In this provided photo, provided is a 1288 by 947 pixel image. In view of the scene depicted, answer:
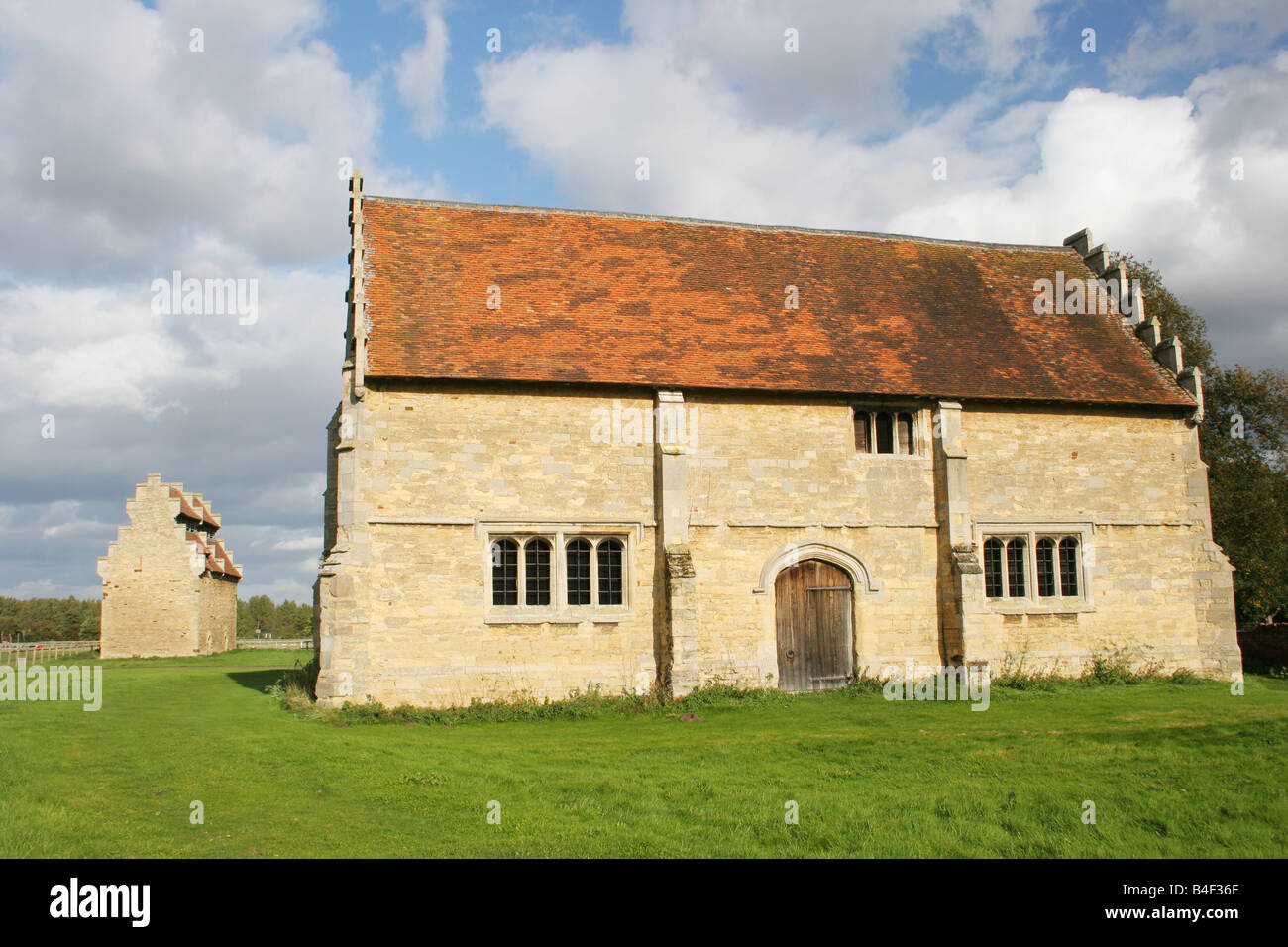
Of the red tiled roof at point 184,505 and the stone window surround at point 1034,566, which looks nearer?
the stone window surround at point 1034,566

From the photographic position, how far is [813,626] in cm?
1988

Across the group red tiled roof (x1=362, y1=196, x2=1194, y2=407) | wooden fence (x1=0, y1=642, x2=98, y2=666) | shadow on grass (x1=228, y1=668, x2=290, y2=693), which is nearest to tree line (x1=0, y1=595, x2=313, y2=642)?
wooden fence (x1=0, y1=642, x2=98, y2=666)

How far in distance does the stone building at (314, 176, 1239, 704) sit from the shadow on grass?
4.79m

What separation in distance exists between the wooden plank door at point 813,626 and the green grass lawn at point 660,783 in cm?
227

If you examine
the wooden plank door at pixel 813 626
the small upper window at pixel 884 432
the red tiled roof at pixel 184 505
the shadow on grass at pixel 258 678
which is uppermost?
the red tiled roof at pixel 184 505

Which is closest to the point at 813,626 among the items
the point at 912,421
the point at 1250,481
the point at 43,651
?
the point at 912,421

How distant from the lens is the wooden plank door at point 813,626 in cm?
1970

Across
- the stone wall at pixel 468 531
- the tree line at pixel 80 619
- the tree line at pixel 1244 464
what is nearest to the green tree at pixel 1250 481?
the tree line at pixel 1244 464

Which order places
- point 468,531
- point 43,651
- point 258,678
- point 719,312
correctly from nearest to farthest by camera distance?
point 468,531 → point 719,312 → point 258,678 → point 43,651

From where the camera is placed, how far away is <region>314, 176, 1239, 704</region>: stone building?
1845 cm

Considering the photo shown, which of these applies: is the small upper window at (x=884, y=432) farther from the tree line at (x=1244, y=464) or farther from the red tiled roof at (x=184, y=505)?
the red tiled roof at (x=184, y=505)

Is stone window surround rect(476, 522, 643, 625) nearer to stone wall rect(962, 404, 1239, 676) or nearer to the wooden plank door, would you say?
the wooden plank door

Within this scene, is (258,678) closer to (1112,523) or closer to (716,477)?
(716,477)

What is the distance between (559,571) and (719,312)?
7407 millimetres
